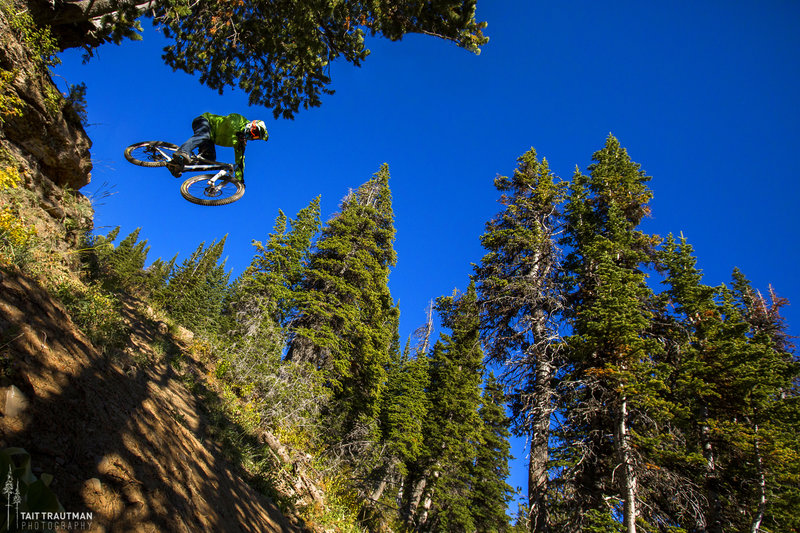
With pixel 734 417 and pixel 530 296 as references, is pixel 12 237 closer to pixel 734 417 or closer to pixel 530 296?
pixel 530 296

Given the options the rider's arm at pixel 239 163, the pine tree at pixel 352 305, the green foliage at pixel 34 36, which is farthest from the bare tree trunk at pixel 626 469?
the green foliage at pixel 34 36

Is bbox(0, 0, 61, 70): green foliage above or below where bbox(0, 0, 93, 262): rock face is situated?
above

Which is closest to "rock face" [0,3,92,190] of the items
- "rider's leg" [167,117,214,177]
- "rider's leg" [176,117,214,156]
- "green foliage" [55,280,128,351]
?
"rider's leg" [167,117,214,177]

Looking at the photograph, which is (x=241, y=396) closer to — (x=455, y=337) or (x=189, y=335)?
(x=189, y=335)

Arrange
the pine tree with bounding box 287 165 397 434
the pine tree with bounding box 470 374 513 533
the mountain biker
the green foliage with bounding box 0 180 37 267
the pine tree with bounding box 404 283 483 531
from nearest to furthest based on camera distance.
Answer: the green foliage with bounding box 0 180 37 267
the mountain biker
the pine tree with bounding box 287 165 397 434
the pine tree with bounding box 404 283 483 531
the pine tree with bounding box 470 374 513 533

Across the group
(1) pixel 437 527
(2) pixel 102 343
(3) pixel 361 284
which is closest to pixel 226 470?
(2) pixel 102 343

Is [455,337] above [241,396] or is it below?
above

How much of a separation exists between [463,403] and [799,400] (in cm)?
1521

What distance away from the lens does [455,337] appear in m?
26.0

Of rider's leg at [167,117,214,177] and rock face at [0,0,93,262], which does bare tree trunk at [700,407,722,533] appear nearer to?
rider's leg at [167,117,214,177]

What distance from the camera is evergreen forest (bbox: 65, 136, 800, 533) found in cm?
1038

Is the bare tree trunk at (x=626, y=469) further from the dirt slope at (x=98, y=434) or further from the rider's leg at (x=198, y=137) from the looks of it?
the rider's leg at (x=198, y=137)

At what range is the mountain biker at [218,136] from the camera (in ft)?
23.5

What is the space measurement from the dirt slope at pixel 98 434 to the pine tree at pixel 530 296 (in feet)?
26.6
